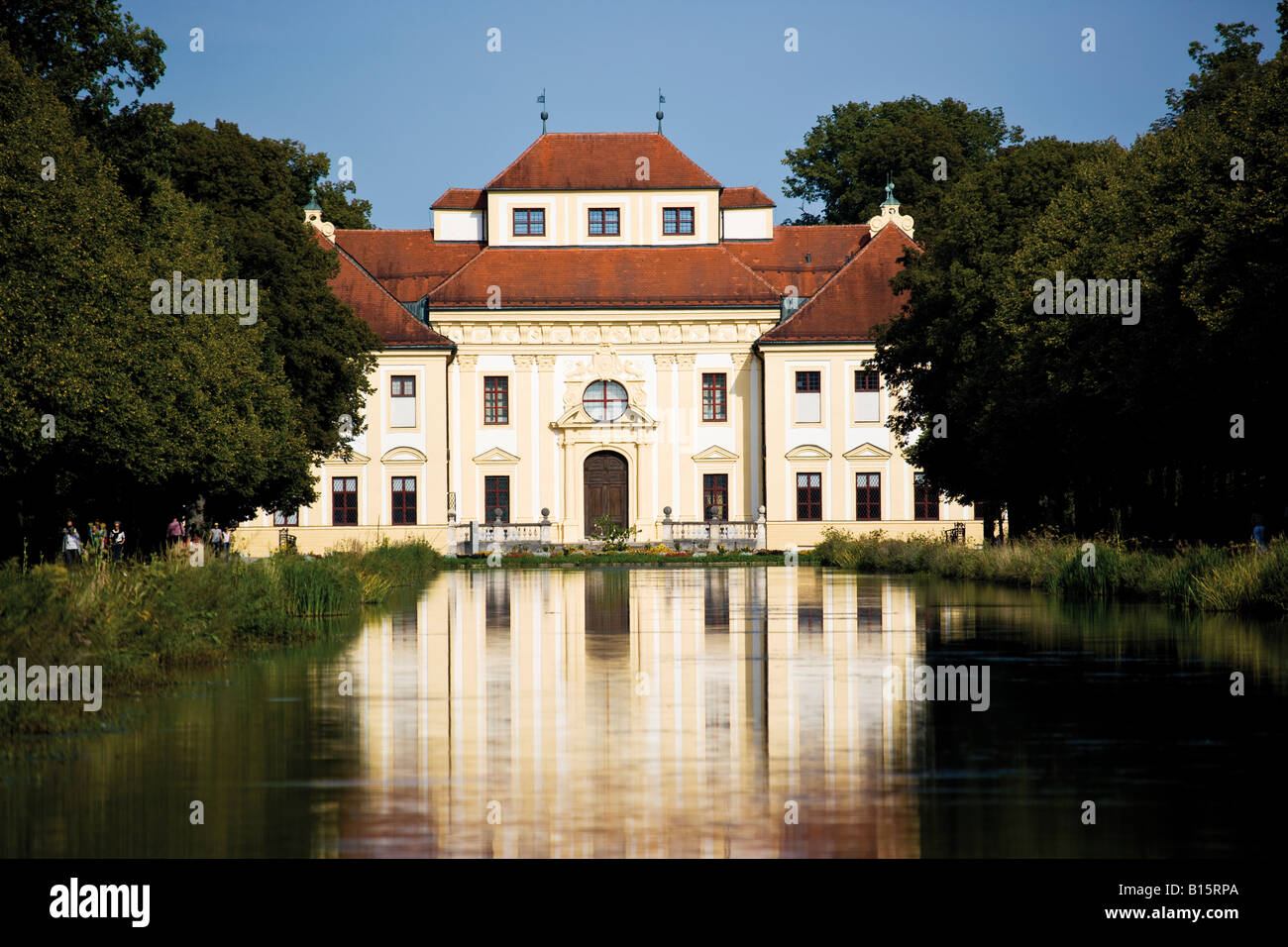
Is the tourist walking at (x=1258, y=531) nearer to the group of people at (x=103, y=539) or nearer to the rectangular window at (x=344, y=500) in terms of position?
the group of people at (x=103, y=539)

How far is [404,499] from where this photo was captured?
7125 centimetres

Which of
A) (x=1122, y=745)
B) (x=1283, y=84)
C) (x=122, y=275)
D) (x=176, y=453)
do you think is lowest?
(x=1122, y=745)

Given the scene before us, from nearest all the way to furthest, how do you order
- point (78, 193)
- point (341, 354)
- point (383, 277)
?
1. point (78, 193)
2. point (341, 354)
3. point (383, 277)

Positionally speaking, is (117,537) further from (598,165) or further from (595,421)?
(598,165)

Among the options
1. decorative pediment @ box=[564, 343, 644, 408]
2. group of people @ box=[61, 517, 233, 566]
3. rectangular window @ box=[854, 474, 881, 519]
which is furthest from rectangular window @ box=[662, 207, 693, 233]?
group of people @ box=[61, 517, 233, 566]

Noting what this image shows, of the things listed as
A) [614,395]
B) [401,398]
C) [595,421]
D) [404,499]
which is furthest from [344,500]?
[614,395]

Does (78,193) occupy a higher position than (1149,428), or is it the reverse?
(78,193)

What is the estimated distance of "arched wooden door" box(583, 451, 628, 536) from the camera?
71875 mm

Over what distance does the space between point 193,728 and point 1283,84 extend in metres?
24.2

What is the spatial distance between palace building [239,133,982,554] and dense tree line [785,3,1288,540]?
1630 cm

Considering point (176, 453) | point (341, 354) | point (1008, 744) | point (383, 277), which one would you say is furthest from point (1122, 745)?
point (383, 277)

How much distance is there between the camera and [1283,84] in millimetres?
29469

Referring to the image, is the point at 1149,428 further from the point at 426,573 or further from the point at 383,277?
the point at 383,277

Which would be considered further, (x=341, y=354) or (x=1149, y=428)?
(x=341, y=354)
